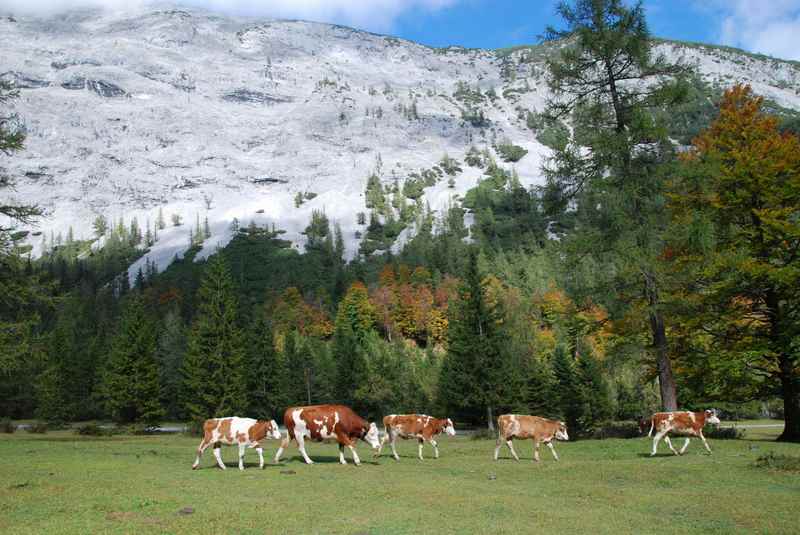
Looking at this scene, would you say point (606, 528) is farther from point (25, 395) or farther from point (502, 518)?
point (25, 395)

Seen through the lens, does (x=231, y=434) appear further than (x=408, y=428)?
No

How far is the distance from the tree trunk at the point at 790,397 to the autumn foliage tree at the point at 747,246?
0.04m

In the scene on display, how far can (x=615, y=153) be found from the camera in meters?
23.0

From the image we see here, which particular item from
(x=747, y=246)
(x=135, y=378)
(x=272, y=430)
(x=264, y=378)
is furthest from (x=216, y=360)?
(x=747, y=246)

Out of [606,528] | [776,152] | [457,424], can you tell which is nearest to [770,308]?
[776,152]

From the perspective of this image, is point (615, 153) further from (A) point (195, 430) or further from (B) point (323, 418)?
(A) point (195, 430)

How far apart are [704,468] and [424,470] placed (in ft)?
25.3

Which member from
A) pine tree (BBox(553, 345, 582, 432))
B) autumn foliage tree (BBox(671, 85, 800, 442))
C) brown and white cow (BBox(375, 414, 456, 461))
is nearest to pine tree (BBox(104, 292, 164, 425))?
brown and white cow (BBox(375, 414, 456, 461))

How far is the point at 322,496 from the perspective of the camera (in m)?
12.1

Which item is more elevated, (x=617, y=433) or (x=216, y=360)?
(x=216, y=360)

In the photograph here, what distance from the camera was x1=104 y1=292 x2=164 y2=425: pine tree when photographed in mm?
52281

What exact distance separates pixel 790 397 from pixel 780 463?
8938mm

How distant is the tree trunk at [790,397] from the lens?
21.6 meters

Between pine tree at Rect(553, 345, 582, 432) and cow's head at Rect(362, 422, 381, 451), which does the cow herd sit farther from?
pine tree at Rect(553, 345, 582, 432)
